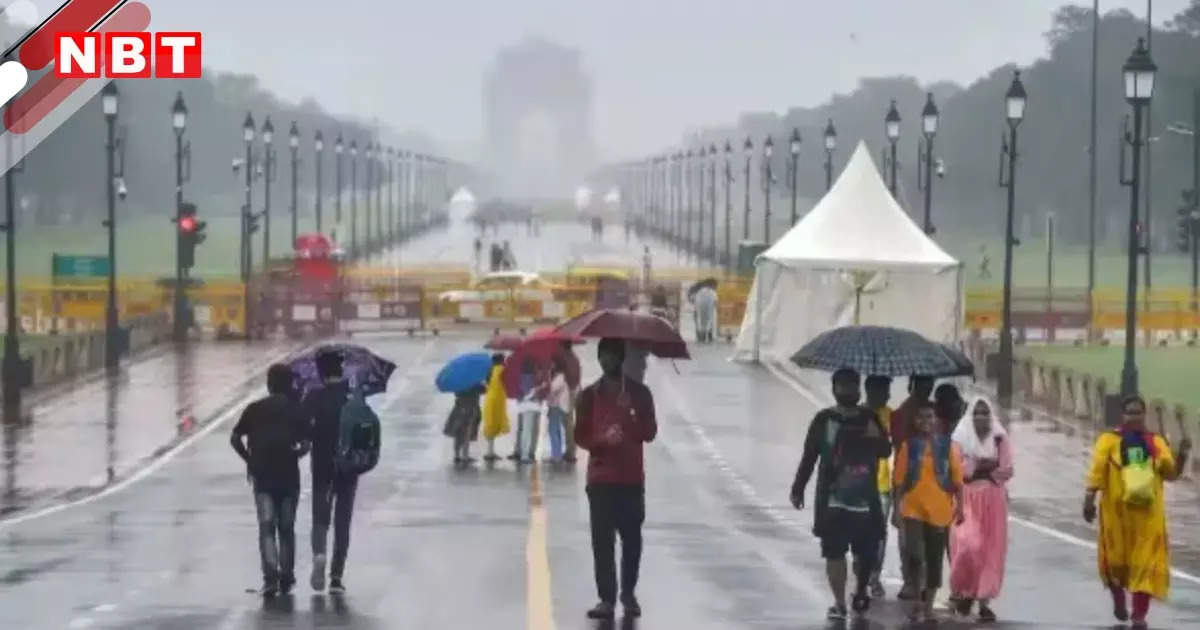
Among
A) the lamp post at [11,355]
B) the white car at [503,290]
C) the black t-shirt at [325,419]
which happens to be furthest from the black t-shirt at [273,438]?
→ the white car at [503,290]

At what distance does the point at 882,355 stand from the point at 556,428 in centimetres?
1798

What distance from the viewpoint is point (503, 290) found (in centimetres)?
8819

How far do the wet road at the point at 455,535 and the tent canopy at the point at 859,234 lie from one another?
18.9 feet

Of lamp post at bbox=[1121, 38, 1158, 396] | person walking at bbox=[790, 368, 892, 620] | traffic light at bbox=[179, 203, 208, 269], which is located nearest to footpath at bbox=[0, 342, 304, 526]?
traffic light at bbox=[179, 203, 208, 269]

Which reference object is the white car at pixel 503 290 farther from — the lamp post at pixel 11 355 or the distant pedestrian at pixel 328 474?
the distant pedestrian at pixel 328 474

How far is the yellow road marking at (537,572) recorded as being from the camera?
68.9 feet

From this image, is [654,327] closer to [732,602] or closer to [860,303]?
[732,602]

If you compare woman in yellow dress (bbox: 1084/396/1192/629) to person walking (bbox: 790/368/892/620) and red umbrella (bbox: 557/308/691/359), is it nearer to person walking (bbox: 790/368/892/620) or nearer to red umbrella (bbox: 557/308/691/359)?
person walking (bbox: 790/368/892/620)

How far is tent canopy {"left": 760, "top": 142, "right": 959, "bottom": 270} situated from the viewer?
190 feet

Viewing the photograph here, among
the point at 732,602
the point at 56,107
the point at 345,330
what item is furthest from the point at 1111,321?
the point at 56,107

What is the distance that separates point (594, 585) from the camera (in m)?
23.3

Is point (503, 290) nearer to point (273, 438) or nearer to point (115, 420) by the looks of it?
point (115, 420)

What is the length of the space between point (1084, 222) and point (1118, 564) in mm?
151136

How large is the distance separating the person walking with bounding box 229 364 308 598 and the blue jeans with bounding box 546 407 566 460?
1657 centimetres
